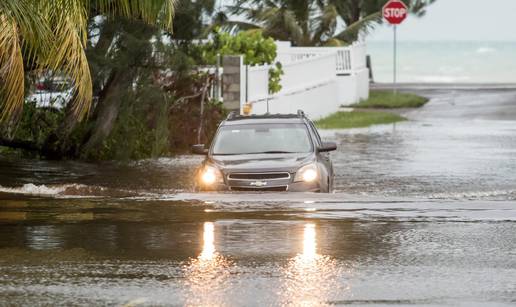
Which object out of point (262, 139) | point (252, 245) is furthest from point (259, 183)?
point (252, 245)

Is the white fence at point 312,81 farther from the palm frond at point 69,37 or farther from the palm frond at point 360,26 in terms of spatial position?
the palm frond at point 69,37

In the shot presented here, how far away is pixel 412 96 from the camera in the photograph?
171 feet

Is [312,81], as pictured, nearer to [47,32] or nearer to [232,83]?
[232,83]

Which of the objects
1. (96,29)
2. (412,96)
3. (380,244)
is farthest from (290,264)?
(412,96)

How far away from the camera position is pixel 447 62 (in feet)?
506

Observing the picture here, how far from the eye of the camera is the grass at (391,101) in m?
47.4

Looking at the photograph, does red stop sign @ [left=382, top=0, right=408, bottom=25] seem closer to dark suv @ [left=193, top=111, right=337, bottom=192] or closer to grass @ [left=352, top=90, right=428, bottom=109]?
grass @ [left=352, top=90, right=428, bottom=109]

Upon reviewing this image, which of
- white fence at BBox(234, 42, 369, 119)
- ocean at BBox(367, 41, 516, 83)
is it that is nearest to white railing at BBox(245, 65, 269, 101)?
white fence at BBox(234, 42, 369, 119)

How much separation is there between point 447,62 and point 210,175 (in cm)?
13784

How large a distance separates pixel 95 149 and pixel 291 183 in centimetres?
923

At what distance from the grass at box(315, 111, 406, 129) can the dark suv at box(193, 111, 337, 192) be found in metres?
17.9

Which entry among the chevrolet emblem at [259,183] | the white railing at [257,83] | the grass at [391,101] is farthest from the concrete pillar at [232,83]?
the grass at [391,101]

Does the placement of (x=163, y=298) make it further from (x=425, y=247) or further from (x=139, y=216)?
(x=139, y=216)

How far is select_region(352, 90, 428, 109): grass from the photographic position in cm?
4741
